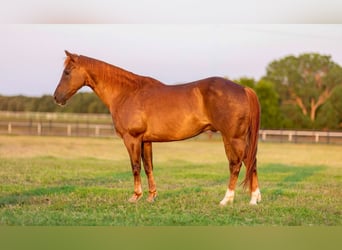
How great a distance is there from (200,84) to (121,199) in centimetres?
228

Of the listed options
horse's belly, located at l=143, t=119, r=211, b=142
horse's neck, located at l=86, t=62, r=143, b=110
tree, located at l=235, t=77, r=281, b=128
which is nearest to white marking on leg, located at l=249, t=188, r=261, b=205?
horse's belly, located at l=143, t=119, r=211, b=142

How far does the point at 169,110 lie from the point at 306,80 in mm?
28088

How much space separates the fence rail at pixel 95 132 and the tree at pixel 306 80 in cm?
336

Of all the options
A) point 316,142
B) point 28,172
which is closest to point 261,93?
point 316,142

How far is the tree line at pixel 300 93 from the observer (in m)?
32.5

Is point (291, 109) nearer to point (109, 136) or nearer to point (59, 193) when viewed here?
point (109, 136)

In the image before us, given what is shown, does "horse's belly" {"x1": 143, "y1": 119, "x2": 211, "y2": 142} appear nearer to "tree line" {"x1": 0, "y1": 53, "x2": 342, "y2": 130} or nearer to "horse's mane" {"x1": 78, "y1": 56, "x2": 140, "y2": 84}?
"horse's mane" {"x1": 78, "y1": 56, "x2": 140, "y2": 84}

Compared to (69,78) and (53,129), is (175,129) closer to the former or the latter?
(69,78)

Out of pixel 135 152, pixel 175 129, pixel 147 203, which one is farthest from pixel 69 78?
pixel 147 203

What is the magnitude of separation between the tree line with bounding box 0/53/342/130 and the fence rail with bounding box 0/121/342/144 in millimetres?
2241

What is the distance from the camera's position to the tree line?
3247 centimetres

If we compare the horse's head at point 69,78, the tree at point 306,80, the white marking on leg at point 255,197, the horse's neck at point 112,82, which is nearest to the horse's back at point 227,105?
the white marking on leg at point 255,197

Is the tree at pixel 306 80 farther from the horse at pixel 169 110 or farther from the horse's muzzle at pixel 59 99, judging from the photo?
the horse's muzzle at pixel 59 99

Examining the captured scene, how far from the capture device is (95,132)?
110 feet
